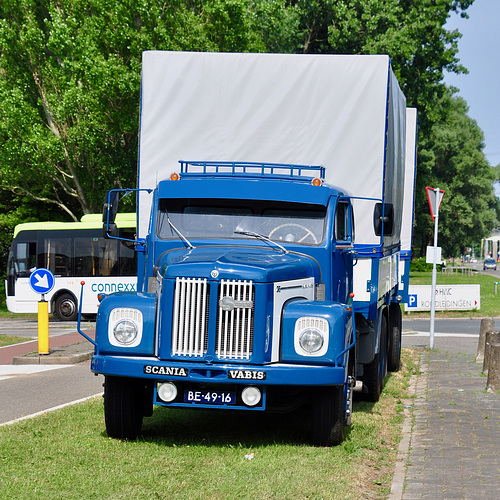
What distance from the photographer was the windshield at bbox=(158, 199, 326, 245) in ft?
29.4

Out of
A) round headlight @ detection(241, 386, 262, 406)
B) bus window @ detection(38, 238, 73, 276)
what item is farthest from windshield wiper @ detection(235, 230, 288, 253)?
bus window @ detection(38, 238, 73, 276)

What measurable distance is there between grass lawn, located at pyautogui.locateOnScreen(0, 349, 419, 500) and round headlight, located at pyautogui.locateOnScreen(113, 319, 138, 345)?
96 centimetres

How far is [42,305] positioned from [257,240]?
949 cm

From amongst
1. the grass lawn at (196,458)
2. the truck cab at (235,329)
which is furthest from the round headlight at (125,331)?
the grass lawn at (196,458)

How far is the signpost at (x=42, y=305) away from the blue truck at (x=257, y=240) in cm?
682

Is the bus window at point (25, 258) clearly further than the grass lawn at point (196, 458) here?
Yes

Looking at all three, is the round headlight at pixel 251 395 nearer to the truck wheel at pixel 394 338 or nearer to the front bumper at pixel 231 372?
the front bumper at pixel 231 372

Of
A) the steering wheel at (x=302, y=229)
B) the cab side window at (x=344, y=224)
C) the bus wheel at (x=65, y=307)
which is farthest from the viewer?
the bus wheel at (x=65, y=307)

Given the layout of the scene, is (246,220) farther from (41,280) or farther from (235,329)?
(41,280)

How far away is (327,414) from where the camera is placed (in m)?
8.15

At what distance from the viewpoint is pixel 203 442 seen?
328 inches

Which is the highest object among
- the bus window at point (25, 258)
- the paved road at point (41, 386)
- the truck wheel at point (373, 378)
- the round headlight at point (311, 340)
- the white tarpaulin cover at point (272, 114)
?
the white tarpaulin cover at point (272, 114)

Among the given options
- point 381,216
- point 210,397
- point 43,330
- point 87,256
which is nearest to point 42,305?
point 43,330

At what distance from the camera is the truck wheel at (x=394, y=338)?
14.4m
